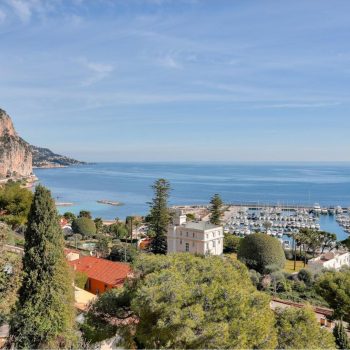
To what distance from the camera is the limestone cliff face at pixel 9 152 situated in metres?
102

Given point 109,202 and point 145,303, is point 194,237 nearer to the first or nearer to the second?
point 145,303

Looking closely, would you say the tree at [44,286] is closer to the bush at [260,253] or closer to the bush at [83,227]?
the bush at [260,253]

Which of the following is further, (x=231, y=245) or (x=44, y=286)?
(x=231, y=245)

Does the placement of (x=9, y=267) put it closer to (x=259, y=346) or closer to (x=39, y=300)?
(x=39, y=300)

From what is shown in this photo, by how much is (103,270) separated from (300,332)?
11341 mm

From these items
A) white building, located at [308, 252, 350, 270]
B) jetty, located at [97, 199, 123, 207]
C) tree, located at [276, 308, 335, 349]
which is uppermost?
tree, located at [276, 308, 335, 349]

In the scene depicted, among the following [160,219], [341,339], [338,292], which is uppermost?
[338,292]

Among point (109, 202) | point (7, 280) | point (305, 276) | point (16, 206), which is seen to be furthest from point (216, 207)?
point (109, 202)

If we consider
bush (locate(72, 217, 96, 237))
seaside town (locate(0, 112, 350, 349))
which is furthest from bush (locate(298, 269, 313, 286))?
bush (locate(72, 217, 96, 237))

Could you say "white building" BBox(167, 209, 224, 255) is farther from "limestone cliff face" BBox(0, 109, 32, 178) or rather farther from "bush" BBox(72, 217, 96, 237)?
"limestone cliff face" BBox(0, 109, 32, 178)

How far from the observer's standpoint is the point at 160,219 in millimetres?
27938

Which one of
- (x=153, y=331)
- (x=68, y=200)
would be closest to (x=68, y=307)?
(x=153, y=331)

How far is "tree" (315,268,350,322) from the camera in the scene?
36.6 feet

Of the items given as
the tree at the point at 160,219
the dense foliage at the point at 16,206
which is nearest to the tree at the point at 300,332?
the dense foliage at the point at 16,206
